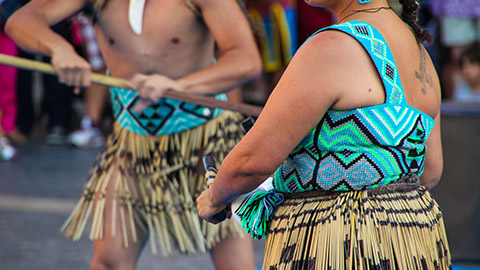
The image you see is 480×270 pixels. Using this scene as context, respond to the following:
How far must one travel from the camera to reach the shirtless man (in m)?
2.44

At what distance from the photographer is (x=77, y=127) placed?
7.93 meters

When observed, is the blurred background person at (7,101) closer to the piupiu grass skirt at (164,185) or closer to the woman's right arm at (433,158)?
the piupiu grass skirt at (164,185)

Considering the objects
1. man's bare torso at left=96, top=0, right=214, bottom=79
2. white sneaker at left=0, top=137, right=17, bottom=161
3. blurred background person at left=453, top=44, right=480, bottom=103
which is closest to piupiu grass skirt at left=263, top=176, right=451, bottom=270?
man's bare torso at left=96, top=0, right=214, bottom=79

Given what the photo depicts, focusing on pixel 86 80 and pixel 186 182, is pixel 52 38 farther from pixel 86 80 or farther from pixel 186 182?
pixel 186 182

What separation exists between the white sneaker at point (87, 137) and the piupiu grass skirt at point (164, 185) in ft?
14.6

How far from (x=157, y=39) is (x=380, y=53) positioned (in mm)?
1106

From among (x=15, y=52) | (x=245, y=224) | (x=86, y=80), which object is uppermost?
(x=86, y=80)

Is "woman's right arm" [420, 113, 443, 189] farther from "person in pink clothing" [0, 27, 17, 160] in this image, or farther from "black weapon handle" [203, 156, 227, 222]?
"person in pink clothing" [0, 27, 17, 160]

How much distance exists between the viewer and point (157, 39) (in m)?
2.48

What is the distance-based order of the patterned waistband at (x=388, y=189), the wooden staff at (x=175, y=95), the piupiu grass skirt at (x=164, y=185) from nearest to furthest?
1. the patterned waistband at (x=388, y=189)
2. the wooden staff at (x=175, y=95)
3. the piupiu grass skirt at (x=164, y=185)

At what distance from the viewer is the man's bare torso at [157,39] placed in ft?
8.11

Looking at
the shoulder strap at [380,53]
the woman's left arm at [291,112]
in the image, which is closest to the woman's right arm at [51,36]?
the woman's left arm at [291,112]

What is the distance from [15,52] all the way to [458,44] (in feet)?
13.1

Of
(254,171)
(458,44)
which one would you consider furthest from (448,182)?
(458,44)
